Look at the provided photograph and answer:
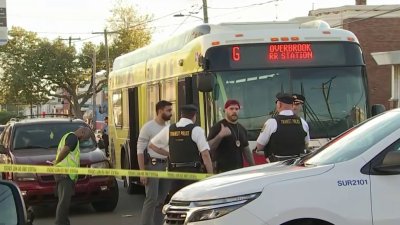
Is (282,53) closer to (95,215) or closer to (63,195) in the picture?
(63,195)

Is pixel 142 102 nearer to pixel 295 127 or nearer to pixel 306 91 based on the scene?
pixel 306 91

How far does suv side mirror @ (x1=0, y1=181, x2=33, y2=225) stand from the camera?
149 inches

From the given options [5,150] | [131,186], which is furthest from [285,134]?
[131,186]

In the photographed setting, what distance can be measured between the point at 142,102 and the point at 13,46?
50.8 meters

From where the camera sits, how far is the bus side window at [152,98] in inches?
447

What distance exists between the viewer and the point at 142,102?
12453mm

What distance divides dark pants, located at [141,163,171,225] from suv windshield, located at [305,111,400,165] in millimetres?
3168

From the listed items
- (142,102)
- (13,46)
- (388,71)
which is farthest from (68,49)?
(142,102)

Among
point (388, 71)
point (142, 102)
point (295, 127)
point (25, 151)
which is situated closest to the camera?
point (295, 127)

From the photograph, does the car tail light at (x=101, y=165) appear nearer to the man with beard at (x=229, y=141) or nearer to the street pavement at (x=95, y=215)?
the street pavement at (x=95, y=215)

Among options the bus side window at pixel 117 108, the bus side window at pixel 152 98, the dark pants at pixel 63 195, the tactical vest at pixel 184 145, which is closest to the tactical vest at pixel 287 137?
the tactical vest at pixel 184 145

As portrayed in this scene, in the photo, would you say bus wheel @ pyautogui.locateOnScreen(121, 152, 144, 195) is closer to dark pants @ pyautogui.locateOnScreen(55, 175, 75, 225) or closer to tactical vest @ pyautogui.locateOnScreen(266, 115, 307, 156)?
dark pants @ pyautogui.locateOnScreen(55, 175, 75, 225)

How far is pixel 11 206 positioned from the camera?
3.85 meters

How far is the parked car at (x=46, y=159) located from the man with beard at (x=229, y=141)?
3.39m
